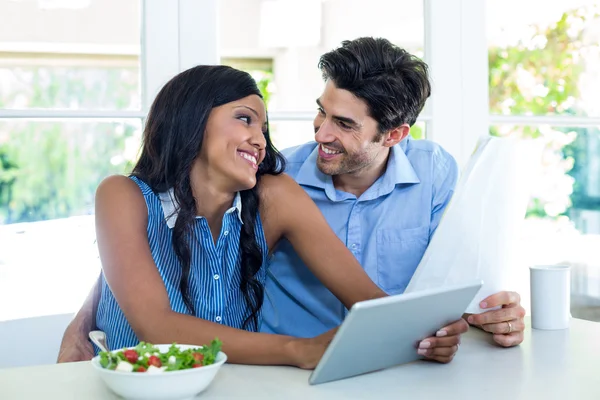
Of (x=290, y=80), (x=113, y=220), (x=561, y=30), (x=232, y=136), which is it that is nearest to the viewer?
(x=113, y=220)

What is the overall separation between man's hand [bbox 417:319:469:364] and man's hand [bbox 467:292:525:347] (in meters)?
0.17

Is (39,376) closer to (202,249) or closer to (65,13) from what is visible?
(202,249)

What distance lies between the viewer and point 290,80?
257 cm

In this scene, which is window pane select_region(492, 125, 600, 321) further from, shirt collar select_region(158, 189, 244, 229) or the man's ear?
shirt collar select_region(158, 189, 244, 229)

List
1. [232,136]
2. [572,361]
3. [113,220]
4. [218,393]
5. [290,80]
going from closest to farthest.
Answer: [218,393]
[572,361]
[113,220]
[232,136]
[290,80]

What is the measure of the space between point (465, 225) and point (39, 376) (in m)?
0.88

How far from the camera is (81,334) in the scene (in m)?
1.86

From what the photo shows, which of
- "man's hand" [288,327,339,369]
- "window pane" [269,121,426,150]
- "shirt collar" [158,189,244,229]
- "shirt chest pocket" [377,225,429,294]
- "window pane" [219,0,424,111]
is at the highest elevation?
"window pane" [219,0,424,111]

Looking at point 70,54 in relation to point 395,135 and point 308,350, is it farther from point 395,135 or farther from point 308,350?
point 308,350

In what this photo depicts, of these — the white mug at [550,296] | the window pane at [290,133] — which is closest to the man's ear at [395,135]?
the window pane at [290,133]

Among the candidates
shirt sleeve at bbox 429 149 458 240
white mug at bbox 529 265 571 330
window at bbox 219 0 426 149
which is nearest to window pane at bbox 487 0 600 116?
window at bbox 219 0 426 149

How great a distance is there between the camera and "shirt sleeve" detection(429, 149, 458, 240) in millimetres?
2182

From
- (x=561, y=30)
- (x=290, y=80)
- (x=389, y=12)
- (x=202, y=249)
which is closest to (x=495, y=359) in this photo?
(x=202, y=249)

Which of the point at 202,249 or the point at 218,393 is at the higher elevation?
the point at 202,249
